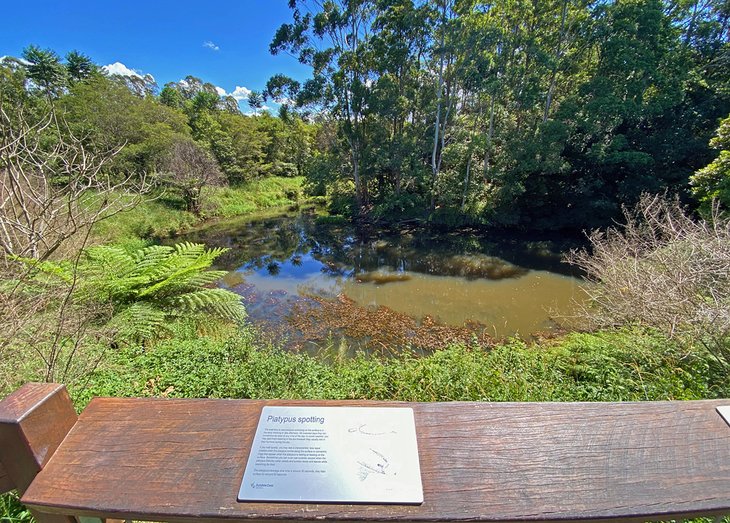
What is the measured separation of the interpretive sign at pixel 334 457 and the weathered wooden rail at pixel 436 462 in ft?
0.09

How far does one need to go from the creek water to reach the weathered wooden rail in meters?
4.77

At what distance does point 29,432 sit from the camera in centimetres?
74

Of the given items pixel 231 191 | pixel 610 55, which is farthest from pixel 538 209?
pixel 231 191

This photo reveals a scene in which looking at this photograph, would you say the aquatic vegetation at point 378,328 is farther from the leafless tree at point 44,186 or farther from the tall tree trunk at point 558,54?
the tall tree trunk at point 558,54

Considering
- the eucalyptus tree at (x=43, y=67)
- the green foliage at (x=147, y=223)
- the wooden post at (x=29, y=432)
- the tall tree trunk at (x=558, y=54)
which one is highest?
the eucalyptus tree at (x=43, y=67)

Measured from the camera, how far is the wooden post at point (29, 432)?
0.72 metres

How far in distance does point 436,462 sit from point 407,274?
8127 millimetres

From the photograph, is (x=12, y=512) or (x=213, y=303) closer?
(x=12, y=512)

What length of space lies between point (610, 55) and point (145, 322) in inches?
540

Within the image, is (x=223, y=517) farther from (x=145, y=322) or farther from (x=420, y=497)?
(x=145, y=322)

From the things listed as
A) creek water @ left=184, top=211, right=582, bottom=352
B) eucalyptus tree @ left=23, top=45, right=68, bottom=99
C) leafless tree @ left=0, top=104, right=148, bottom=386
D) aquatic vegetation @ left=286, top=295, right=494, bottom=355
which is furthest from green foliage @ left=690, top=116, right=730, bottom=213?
eucalyptus tree @ left=23, top=45, right=68, bottom=99

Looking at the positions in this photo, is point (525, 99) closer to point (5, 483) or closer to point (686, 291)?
point (686, 291)

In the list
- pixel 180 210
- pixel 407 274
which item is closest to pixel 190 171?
pixel 180 210

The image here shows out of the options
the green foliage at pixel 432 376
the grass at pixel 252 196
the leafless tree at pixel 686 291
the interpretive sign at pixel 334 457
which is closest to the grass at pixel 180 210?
the grass at pixel 252 196
